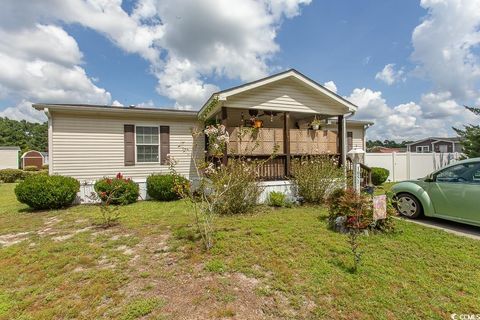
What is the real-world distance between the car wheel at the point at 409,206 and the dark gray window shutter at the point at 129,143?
9.05 meters

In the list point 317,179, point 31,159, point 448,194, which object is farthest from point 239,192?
point 31,159

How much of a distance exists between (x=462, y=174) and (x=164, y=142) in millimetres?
9327

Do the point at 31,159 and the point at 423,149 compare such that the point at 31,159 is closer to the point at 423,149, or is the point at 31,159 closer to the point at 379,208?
the point at 379,208

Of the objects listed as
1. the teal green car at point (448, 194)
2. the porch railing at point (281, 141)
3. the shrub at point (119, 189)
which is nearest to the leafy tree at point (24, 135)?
the shrub at point (119, 189)

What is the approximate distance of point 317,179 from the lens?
783cm

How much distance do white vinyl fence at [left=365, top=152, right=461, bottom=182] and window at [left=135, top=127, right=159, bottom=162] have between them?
12.0 m

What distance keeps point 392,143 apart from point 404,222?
89900 millimetres

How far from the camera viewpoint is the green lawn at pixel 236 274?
2633 millimetres

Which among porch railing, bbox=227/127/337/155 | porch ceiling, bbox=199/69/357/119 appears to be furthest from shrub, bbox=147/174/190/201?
porch ceiling, bbox=199/69/357/119

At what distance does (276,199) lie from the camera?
307 inches

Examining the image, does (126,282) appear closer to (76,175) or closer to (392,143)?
(76,175)

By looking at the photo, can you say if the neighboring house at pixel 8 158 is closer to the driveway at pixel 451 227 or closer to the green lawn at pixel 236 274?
the green lawn at pixel 236 274

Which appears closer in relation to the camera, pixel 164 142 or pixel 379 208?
pixel 379 208

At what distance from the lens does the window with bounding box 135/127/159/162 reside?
31.6ft
